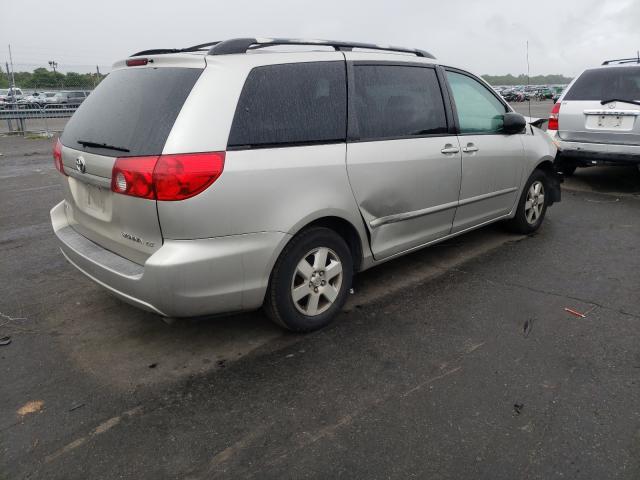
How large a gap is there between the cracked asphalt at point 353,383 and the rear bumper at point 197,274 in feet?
1.34

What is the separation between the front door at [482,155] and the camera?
14.6 ft

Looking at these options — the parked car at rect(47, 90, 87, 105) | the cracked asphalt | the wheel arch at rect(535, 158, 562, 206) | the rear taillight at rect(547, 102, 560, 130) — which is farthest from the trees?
the cracked asphalt

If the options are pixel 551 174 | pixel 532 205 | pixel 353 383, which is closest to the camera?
pixel 353 383

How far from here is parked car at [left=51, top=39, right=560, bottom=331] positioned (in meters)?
2.81

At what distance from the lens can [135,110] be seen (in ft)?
10.00

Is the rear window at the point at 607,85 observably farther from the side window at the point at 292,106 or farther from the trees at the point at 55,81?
the trees at the point at 55,81

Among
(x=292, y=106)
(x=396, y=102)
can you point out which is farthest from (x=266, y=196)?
(x=396, y=102)

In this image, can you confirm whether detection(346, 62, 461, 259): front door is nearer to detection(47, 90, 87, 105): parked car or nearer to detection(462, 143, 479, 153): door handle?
detection(462, 143, 479, 153): door handle

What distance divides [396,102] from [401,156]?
1.39 feet

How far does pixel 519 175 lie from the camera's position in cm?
510

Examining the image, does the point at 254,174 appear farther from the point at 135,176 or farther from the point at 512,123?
the point at 512,123

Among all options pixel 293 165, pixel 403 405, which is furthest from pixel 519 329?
pixel 293 165

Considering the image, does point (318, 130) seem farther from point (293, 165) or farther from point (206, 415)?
point (206, 415)

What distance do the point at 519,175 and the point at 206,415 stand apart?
374 centimetres
